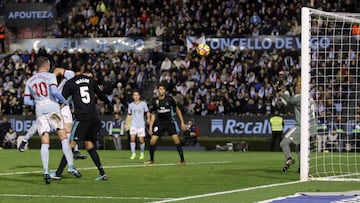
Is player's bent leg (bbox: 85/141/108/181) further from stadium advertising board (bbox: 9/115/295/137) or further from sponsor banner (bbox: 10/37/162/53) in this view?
sponsor banner (bbox: 10/37/162/53)

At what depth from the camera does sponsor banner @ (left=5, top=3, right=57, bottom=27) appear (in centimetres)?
4881

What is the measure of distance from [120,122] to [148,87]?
12.7 ft

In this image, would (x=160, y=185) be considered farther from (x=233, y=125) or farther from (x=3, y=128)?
(x=3, y=128)

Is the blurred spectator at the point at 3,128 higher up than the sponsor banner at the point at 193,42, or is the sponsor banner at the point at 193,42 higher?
the sponsor banner at the point at 193,42

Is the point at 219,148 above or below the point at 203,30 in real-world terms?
below

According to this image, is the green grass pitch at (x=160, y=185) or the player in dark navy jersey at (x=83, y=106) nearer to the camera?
the green grass pitch at (x=160, y=185)

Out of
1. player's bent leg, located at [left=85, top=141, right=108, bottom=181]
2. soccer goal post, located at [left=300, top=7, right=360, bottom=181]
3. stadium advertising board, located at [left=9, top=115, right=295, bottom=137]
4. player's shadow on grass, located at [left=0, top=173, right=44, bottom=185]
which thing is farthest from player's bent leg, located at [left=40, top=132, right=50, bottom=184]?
stadium advertising board, located at [left=9, top=115, right=295, bottom=137]

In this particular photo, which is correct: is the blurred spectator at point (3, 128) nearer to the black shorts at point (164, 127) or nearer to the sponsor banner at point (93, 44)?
the sponsor banner at point (93, 44)

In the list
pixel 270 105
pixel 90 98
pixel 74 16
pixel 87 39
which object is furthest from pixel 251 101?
pixel 90 98

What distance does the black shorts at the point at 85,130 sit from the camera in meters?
16.9

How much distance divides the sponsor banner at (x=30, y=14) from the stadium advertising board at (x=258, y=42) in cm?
1081

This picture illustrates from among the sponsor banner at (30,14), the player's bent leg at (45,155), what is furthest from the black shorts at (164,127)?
the sponsor banner at (30,14)

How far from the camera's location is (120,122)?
39.4m

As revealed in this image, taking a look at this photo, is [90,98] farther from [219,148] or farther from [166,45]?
[166,45]
